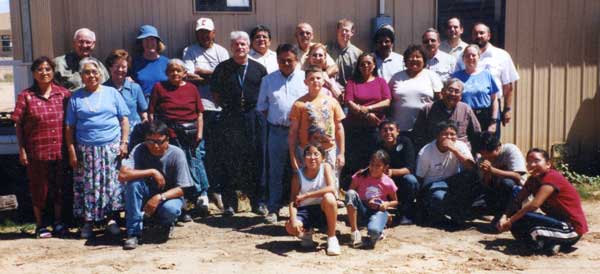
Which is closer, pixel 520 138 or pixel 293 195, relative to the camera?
pixel 293 195

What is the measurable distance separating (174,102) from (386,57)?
7.12 ft

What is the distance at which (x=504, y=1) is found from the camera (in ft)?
27.0

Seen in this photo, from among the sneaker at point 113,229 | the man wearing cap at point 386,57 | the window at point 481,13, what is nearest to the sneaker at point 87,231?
the sneaker at point 113,229

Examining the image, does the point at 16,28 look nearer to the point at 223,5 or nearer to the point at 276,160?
the point at 223,5

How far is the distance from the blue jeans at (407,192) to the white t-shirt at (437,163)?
0.41ft

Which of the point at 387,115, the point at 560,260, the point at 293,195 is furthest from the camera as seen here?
the point at 387,115

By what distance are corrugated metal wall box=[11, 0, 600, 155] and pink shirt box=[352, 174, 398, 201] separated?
7.41 ft

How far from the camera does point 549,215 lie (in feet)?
18.0

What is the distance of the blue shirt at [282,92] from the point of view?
6.10 meters

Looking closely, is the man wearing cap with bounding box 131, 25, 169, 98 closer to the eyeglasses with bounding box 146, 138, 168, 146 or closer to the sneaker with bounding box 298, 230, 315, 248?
the eyeglasses with bounding box 146, 138, 168, 146

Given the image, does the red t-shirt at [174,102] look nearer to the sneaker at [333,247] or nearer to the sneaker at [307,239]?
the sneaker at [307,239]

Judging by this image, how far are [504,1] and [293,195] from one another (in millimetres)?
4186

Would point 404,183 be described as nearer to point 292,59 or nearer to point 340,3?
Result: point 292,59

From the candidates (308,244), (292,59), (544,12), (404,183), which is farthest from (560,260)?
(544,12)
